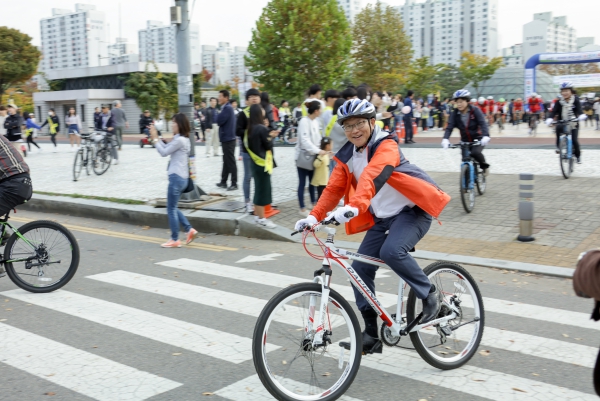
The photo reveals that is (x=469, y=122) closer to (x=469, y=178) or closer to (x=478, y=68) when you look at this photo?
(x=469, y=178)

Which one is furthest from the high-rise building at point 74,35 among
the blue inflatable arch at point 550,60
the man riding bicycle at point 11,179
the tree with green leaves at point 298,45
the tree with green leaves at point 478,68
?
the man riding bicycle at point 11,179

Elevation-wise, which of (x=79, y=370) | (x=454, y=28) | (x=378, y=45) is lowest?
(x=79, y=370)

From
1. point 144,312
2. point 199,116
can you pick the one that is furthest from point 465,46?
point 144,312

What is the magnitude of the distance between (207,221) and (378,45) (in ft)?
151

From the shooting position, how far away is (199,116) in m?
27.4

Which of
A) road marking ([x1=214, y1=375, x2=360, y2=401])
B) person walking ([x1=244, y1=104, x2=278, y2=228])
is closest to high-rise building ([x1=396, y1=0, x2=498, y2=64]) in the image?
person walking ([x1=244, y1=104, x2=278, y2=228])

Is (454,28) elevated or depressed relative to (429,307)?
elevated

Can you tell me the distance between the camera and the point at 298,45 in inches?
1471

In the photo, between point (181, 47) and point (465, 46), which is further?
point (465, 46)

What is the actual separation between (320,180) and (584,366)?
6.24 meters

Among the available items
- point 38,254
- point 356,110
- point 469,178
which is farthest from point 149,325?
point 469,178

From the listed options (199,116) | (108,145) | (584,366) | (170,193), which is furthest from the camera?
(199,116)

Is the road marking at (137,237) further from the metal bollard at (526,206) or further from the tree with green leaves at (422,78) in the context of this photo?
the tree with green leaves at (422,78)

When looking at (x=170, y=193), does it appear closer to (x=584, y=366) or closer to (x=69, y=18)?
(x=584, y=366)
